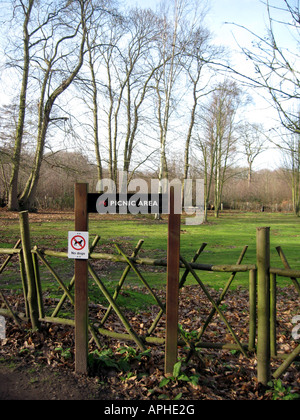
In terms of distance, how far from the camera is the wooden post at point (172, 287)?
3.61 metres

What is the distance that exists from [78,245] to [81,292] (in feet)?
1.73

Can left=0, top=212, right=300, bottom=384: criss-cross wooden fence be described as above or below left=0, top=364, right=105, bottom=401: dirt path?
above

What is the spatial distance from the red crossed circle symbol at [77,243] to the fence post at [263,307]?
1877 millimetres

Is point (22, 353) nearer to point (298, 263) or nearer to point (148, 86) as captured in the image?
point (298, 263)

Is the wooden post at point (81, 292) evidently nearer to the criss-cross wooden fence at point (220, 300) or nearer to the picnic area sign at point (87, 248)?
the picnic area sign at point (87, 248)

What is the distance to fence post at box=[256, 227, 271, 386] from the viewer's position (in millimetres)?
3541

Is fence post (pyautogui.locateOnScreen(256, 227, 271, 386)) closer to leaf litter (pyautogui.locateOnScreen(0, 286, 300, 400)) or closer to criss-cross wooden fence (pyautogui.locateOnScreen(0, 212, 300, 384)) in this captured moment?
criss-cross wooden fence (pyautogui.locateOnScreen(0, 212, 300, 384))

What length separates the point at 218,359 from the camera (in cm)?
441

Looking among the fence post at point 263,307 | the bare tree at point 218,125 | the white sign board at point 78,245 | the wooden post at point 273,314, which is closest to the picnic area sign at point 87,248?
the white sign board at point 78,245

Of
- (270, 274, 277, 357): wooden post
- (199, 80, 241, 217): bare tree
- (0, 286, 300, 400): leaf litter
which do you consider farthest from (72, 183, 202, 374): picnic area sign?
(199, 80, 241, 217): bare tree

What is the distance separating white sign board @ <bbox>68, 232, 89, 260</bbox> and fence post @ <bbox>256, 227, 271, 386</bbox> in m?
1.84

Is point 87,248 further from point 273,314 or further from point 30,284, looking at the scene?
point 273,314
